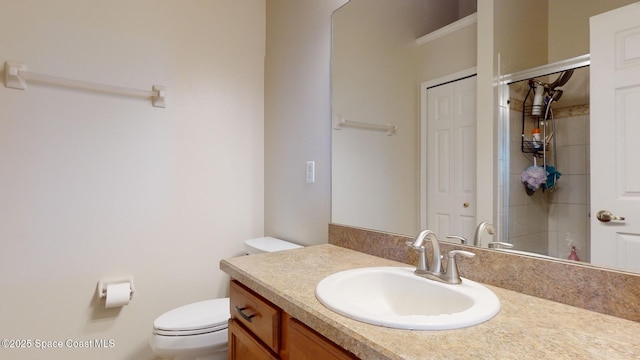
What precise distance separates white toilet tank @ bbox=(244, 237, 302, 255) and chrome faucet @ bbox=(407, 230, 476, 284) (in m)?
0.85

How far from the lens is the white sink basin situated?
66cm

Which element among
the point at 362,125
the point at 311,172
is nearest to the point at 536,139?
the point at 362,125

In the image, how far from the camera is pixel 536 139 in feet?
2.88

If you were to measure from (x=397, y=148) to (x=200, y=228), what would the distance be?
4.14 ft

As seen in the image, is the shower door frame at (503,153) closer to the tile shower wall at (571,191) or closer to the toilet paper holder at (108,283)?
the tile shower wall at (571,191)

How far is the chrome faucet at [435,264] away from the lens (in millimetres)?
885

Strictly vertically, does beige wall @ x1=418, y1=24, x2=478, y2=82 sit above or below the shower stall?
above

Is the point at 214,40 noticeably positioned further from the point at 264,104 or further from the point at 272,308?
the point at 272,308

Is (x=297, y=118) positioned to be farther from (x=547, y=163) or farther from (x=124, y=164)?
(x=547, y=163)

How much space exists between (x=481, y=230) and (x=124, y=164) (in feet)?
5.55

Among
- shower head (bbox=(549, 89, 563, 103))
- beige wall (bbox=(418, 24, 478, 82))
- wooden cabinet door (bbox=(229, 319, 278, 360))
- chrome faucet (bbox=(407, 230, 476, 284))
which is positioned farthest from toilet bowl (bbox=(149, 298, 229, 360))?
shower head (bbox=(549, 89, 563, 103))

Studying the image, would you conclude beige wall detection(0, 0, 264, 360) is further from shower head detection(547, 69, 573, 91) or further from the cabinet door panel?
shower head detection(547, 69, 573, 91)

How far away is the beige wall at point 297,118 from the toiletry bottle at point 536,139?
0.91 metres

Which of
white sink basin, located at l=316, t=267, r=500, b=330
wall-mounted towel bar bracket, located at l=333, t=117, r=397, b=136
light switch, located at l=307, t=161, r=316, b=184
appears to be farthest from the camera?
light switch, located at l=307, t=161, r=316, b=184
